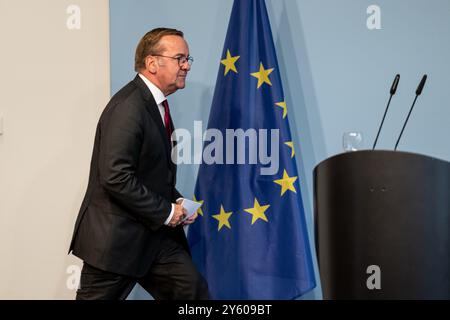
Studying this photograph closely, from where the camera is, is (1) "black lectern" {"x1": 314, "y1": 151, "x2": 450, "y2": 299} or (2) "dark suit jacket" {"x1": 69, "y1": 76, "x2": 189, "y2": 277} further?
(2) "dark suit jacket" {"x1": 69, "y1": 76, "x2": 189, "y2": 277}

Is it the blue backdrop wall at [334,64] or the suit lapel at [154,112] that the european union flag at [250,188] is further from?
the suit lapel at [154,112]

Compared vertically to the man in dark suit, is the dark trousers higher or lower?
lower

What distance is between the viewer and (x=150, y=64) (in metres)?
3.53

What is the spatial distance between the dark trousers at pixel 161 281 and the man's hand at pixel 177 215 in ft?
0.50

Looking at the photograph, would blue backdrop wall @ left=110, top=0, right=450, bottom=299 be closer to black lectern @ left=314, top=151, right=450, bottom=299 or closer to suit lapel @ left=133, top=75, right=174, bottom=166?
suit lapel @ left=133, top=75, right=174, bottom=166

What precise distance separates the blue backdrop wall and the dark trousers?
2.76 ft

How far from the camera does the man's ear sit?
352 cm

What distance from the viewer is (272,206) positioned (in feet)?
12.6

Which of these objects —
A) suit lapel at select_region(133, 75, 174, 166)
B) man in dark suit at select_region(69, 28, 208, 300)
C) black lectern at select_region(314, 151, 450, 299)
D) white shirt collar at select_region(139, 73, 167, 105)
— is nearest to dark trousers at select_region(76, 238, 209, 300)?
man in dark suit at select_region(69, 28, 208, 300)

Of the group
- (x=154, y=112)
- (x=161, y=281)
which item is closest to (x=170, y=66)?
(x=154, y=112)

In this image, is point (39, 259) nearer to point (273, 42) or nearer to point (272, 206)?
point (272, 206)

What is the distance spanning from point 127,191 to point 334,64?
5.50 feet

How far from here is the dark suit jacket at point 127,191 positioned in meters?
3.17

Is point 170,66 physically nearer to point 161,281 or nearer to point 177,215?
point 177,215
